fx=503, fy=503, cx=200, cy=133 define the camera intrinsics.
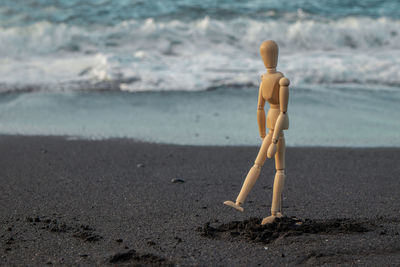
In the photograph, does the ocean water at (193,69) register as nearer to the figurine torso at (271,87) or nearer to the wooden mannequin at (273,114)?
→ the wooden mannequin at (273,114)

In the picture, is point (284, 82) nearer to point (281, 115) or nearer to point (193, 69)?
point (281, 115)

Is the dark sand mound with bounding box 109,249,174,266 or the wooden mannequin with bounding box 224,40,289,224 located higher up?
the wooden mannequin with bounding box 224,40,289,224

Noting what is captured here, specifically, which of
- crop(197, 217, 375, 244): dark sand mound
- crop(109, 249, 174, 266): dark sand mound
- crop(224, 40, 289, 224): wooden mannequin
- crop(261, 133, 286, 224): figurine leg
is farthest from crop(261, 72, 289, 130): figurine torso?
crop(109, 249, 174, 266): dark sand mound

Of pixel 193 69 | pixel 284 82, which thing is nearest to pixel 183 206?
pixel 284 82

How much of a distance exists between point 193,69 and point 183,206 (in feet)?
18.8

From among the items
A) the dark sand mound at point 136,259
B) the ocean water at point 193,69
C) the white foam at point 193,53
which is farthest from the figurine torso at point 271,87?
the white foam at point 193,53

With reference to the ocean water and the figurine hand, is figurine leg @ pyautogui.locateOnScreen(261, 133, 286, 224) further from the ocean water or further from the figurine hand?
the ocean water

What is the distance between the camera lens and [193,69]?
30.3 ft

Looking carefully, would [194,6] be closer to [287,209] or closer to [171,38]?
[171,38]

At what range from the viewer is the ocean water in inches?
243

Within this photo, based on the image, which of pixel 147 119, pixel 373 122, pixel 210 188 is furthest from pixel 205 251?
pixel 373 122

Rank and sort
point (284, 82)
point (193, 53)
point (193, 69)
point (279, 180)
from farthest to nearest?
point (193, 53), point (193, 69), point (279, 180), point (284, 82)

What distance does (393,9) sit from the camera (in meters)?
13.4

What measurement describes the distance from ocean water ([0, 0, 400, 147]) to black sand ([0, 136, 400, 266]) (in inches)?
23.0
